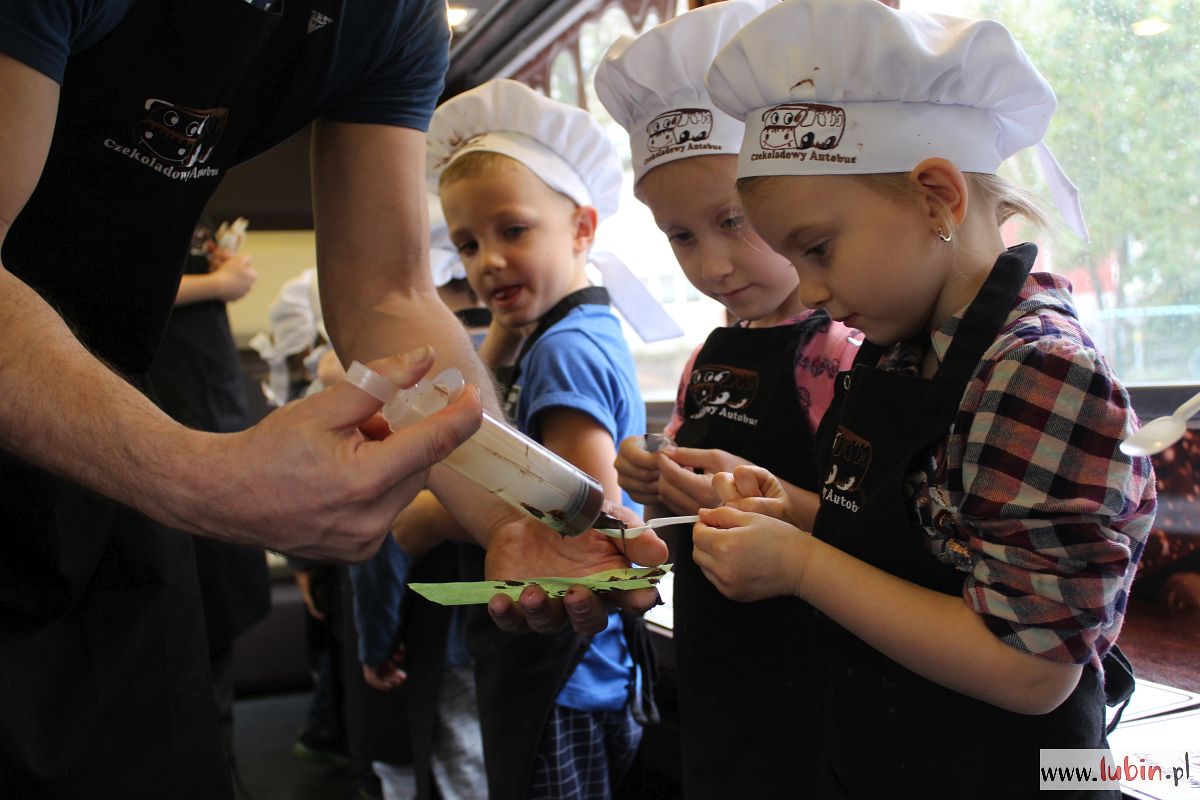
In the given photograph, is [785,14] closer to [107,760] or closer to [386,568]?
[107,760]

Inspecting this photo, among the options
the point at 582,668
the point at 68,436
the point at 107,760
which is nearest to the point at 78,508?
the point at 107,760

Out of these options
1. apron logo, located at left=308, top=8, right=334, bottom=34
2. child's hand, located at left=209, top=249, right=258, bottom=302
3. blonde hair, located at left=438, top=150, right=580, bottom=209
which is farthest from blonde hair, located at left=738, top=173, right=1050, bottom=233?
child's hand, located at left=209, top=249, right=258, bottom=302

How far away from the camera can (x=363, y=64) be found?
4.15ft

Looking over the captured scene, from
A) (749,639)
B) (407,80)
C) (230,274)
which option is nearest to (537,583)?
(749,639)

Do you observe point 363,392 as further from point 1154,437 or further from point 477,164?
point 477,164

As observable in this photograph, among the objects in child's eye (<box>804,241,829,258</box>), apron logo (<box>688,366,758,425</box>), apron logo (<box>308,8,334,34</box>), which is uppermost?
apron logo (<box>308,8,334,34</box>)

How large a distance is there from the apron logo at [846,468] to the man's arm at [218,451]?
0.44 metres

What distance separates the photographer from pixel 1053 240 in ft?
5.46

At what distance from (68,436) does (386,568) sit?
51.7 inches

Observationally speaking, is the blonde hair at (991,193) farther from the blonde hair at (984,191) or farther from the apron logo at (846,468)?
the apron logo at (846,468)

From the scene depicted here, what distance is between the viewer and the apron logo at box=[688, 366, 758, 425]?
130cm

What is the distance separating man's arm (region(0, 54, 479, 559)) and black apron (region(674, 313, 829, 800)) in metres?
0.59

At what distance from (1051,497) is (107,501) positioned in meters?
0.97

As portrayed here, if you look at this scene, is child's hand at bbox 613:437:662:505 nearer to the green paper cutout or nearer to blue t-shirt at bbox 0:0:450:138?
the green paper cutout
